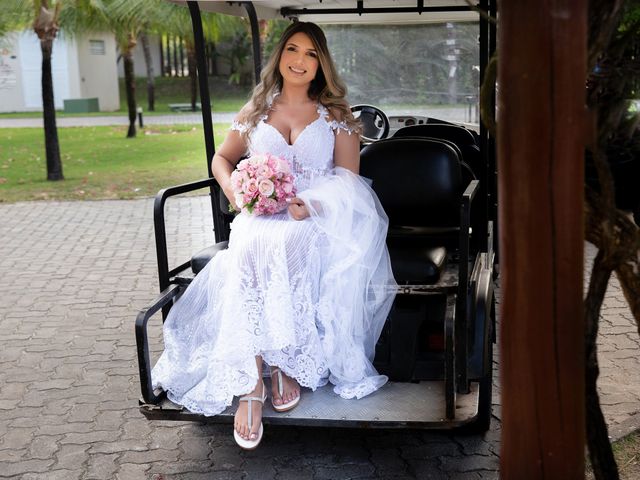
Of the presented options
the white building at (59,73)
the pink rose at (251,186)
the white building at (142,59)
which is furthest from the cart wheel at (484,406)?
the white building at (142,59)

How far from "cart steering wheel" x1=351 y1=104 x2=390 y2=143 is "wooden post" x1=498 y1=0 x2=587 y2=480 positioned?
4827mm

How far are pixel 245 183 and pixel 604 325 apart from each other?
122 inches

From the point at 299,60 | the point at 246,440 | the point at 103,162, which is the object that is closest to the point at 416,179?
the point at 299,60

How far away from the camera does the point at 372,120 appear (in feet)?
22.5

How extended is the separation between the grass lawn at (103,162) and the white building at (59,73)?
9.66 meters

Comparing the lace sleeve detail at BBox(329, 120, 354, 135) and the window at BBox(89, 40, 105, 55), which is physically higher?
Answer: the window at BBox(89, 40, 105, 55)

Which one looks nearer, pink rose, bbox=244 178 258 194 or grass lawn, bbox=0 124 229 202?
pink rose, bbox=244 178 258 194

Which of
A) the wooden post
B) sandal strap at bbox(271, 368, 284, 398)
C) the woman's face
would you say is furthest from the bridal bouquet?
the wooden post

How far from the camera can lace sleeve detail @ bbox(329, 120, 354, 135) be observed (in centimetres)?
421

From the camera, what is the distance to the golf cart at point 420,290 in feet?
11.3

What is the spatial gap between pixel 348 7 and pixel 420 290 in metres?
2.71

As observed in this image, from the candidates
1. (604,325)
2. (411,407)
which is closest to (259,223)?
(411,407)

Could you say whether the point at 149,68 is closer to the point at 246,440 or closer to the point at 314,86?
the point at 314,86

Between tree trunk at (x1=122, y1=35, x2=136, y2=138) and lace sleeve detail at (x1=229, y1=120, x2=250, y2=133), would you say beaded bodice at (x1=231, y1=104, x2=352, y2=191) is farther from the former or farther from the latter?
tree trunk at (x1=122, y1=35, x2=136, y2=138)
